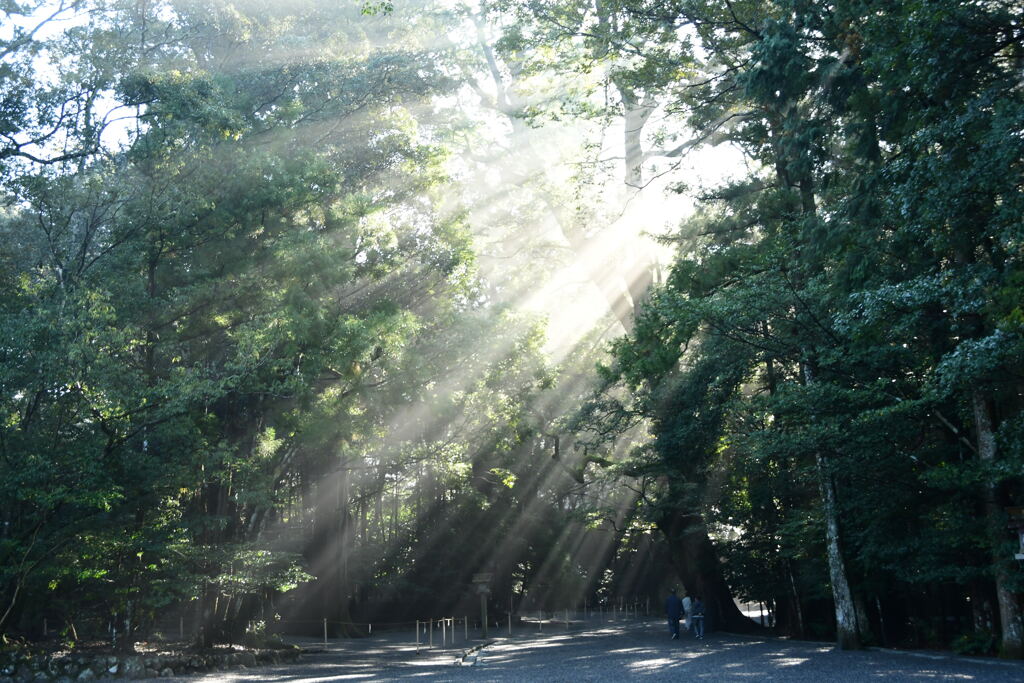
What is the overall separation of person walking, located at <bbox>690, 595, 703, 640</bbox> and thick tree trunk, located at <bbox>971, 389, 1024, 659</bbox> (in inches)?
416

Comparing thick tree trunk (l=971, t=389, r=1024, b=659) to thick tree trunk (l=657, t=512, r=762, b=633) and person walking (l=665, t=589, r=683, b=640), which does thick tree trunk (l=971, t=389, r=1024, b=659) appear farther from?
person walking (l=665, t=589, r=683, b=640)

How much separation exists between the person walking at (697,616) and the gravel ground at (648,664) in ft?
2.06

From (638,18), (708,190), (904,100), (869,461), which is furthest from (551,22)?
(869,461)

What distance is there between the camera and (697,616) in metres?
23.2

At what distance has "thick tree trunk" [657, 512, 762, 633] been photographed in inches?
965

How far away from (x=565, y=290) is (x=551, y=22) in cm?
1603

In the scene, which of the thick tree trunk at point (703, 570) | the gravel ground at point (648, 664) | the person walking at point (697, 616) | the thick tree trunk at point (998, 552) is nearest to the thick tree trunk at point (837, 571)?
the gravel ground at point (648, 664)

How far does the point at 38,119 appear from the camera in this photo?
15.1 metres

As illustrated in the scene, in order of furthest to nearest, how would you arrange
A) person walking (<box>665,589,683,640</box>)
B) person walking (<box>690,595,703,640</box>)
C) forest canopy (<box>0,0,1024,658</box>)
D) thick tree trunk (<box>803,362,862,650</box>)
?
person walking (<box>665,589,683,640</box>), person walking (<box>690,595,703,640</box>), thick tree trunk (<box>803,362,862,650</box>), forest canopy (<box>0,0,1024,658</box>)

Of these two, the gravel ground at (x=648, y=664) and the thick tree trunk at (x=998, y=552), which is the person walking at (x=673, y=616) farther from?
the thick tree trunk at (x=998, y=552)

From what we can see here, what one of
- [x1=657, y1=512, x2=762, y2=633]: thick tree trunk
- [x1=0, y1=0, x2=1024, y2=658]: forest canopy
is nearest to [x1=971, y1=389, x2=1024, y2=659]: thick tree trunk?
[x1=0, y1=0, x2=1024, y2=658]: forest canopy

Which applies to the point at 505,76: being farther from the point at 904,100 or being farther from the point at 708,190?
the point at 904,100

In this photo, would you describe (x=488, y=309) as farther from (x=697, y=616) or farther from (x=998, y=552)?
(x=998, y=552)

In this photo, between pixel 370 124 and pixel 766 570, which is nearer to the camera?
pixel 370 124
